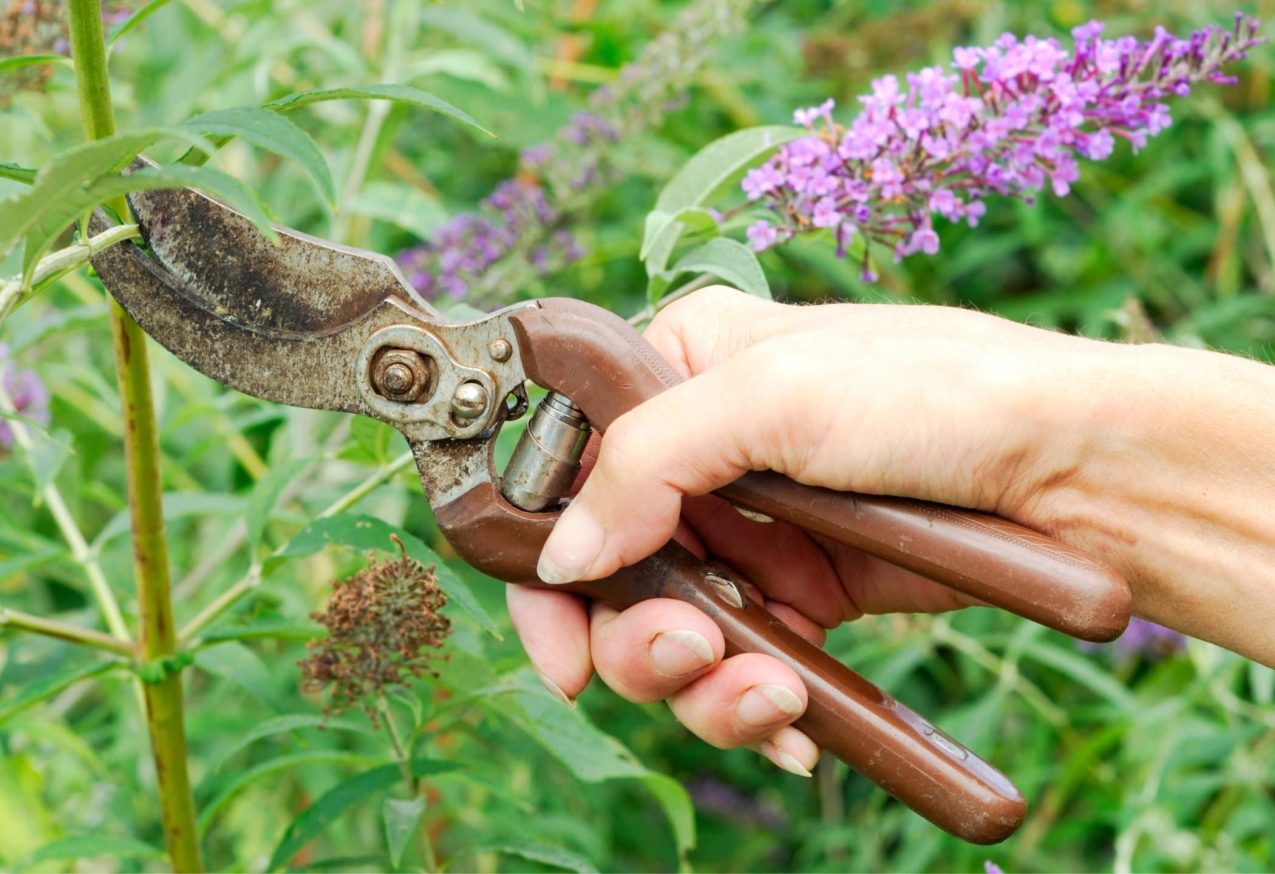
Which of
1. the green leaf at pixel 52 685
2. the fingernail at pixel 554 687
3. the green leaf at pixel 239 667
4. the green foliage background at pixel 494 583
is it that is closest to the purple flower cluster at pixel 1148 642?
the green foliage background at pixel 494 583

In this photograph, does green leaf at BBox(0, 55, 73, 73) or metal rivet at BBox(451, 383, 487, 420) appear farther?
metal rivet at BBox(451, 383, 487, 420)

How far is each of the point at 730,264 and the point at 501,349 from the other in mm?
241

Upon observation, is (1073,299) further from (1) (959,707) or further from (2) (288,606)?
(2) (288,606)

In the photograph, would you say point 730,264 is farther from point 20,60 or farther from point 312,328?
point 20,60

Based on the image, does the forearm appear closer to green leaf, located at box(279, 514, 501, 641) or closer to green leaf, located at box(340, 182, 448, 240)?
green leaf, located at box(279, 514, 501, 641)

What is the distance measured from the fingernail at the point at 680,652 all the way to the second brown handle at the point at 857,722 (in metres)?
0.04

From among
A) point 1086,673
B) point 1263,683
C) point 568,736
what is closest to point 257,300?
point 568,736

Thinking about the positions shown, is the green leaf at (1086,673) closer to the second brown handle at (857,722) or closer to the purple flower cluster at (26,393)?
the second brown handle at (857,722)

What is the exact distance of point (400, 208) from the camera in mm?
2012

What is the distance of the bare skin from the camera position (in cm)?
111

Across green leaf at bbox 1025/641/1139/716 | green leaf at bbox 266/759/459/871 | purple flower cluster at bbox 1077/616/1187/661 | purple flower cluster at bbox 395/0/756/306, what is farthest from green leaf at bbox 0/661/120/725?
purple flower cluster at bbox 1077/616/1187/661

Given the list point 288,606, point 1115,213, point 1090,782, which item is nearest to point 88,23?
point 288,606

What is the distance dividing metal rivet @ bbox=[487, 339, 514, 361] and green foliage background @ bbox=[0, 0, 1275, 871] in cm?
17

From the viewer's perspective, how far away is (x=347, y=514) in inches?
47.9
